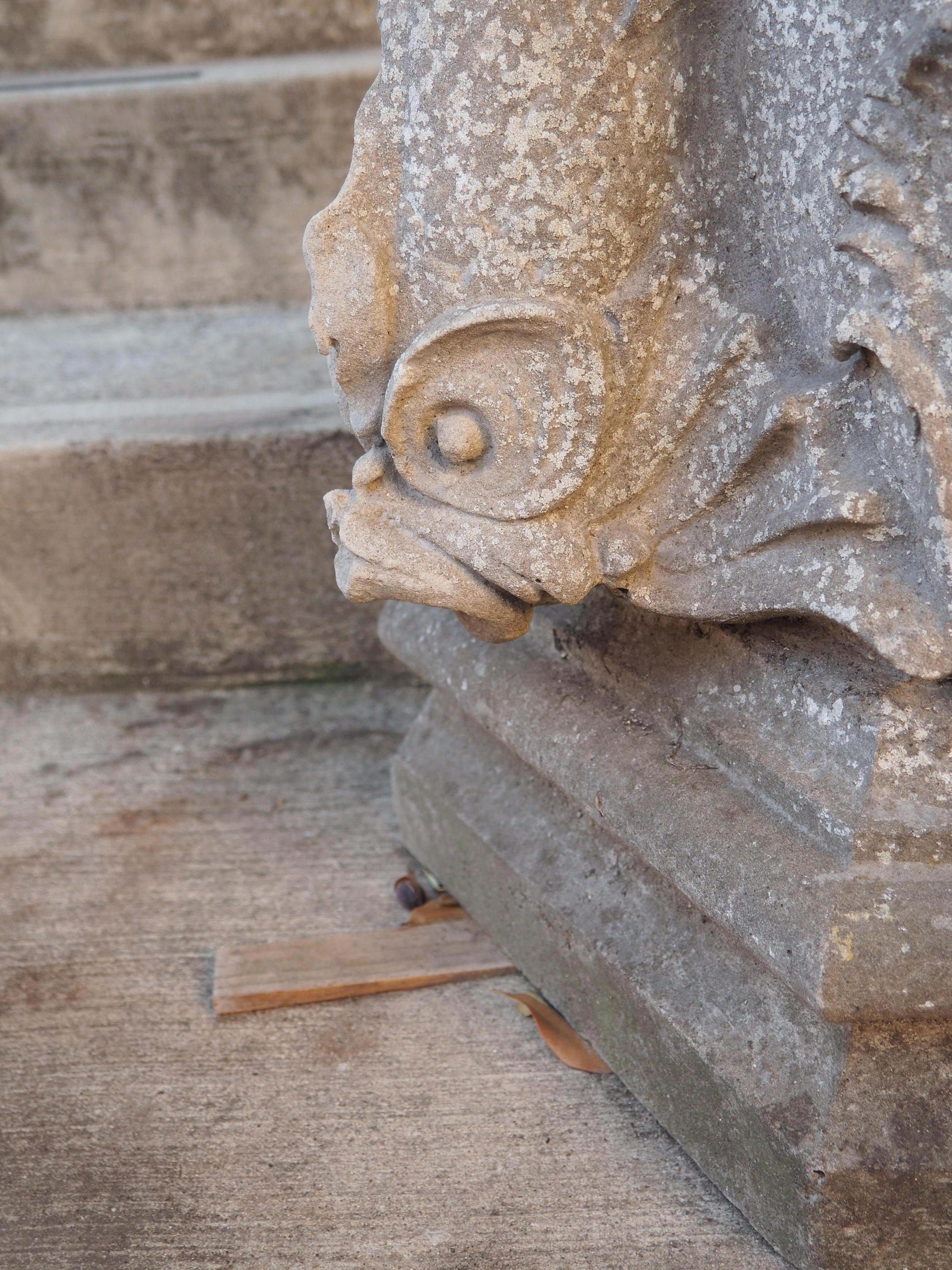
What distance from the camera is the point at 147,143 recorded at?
2.06 meters

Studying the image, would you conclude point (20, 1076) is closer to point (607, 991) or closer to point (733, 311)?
point (607, 991)

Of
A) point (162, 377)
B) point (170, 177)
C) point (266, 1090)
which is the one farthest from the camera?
point (170, 177)

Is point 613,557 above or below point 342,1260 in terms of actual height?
above

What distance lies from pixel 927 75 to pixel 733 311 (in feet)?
0.76

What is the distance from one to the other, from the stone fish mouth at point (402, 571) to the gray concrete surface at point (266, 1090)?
47cm

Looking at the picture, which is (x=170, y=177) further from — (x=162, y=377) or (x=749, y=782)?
(x=749, y=782)

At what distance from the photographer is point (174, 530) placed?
176cm

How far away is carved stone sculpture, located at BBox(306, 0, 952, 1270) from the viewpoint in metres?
0.83

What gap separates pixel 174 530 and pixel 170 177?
0.74 m

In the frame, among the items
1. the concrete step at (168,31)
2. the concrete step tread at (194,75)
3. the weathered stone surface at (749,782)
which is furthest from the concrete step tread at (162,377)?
the weathered stone surface at (749,782)

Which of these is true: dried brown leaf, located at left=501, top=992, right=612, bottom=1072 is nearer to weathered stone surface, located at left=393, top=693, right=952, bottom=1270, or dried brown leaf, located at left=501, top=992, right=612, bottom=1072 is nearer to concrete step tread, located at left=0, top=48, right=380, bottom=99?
weathered stone surface, located at left=393, top=693, right=952, bottom=1270

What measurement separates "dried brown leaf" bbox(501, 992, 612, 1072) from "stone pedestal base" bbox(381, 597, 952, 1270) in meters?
0.02

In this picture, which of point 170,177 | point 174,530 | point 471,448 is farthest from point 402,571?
point 170,177

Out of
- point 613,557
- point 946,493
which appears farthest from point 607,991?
point 946,493
